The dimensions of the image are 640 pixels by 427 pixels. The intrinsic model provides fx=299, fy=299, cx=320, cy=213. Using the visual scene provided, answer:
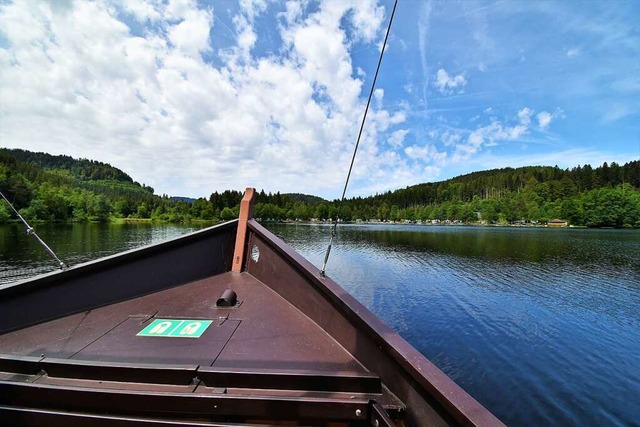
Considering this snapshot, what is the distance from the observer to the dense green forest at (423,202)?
8300 cm

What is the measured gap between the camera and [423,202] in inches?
6073

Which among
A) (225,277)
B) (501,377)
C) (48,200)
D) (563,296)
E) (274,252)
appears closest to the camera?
(274,252)

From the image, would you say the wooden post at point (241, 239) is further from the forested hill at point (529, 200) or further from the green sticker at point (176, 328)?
the forested hill at point (529, 200)

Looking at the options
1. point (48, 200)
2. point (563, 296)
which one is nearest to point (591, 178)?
point (563, 296)

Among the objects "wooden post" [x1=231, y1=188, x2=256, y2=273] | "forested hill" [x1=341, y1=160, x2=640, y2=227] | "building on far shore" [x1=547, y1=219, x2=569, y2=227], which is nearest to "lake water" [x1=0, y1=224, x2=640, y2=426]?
"wooden post" [x1=231, y1=188, x2=256, y2=273]

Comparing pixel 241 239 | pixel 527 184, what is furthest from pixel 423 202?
pixel 241 239

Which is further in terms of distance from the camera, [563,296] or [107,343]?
[563,296]

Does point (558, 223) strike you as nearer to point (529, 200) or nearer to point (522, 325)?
point (529, 200)

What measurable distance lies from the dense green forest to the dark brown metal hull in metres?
49.0

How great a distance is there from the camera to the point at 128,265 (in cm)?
346

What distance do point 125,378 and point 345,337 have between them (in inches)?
62.2

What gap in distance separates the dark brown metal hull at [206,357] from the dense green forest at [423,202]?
49.0m

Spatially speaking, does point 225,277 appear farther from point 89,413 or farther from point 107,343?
point 89,413

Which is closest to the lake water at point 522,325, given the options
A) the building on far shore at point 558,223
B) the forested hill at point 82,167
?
the building on far shore at point 558,223
